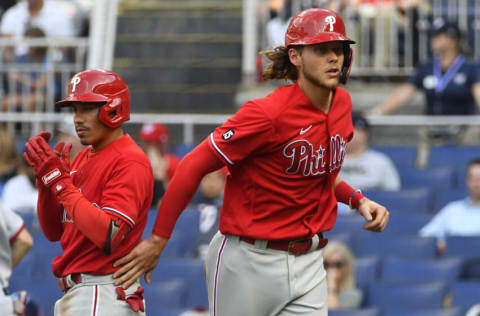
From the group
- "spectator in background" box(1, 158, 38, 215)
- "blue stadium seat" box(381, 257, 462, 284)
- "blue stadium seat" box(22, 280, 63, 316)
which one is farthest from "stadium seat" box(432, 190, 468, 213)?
"spectator in background" box(1, 158, 38, 215)

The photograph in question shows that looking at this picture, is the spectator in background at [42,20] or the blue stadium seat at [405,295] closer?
the blue stadium seat at [405,295]

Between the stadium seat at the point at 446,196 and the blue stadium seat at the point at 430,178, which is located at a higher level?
the blue stadium seat at the point at 430,178

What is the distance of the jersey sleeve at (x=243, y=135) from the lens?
13.1ft

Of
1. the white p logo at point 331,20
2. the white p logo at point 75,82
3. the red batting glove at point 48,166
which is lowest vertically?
the red batting glove at point 48,166

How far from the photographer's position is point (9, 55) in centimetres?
1122

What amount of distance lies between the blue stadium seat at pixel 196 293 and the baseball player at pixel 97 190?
312 cm

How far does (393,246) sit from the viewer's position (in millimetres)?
7742

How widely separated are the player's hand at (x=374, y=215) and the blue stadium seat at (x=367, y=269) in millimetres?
3022

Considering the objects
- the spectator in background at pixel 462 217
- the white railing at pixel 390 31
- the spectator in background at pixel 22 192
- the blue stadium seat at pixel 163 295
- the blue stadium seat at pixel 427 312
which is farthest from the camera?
the white railing at pixel 390 31

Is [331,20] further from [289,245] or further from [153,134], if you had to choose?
[153,134]

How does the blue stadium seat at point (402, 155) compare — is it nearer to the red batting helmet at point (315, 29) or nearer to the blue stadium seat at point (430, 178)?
the blue stadium seat at point (430, 178)

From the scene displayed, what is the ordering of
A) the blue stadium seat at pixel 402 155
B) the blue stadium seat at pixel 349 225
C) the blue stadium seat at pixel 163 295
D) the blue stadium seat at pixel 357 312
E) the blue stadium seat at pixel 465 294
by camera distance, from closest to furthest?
the blue stadium seat at pixel 357 312 < the blue stadium seat at pixel 465 294 < the blue stadium seat at pixel 163 295 < the blue stadium seat at pixel 349 225 < the blue stadium seat at pixel 402 155

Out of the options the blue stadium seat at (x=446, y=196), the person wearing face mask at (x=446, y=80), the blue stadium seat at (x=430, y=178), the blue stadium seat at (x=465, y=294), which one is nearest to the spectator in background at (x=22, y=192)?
the blue stadium seat at (x=430, y=178)

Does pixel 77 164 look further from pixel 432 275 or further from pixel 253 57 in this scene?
pixel 253 57
